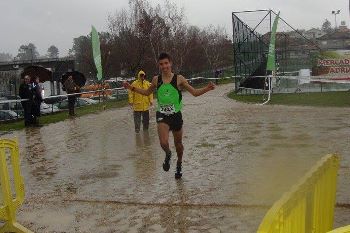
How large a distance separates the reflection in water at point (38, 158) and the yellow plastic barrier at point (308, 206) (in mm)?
5506

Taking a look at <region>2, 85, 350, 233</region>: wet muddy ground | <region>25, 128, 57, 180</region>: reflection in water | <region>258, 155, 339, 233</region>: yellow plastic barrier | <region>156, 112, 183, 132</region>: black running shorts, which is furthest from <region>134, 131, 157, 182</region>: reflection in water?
<region>258, 155, 339, 233</region>: yellow plastic barrier

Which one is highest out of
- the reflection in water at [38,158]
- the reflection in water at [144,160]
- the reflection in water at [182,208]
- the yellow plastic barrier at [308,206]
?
the yellow plastic barrier at [308,206]

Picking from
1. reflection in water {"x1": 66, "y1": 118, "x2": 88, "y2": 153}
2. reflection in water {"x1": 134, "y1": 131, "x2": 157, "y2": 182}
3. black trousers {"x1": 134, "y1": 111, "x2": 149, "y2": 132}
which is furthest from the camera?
black trousers {"x1": 134, "y1": 111, "x2": 149, "y2": 132}

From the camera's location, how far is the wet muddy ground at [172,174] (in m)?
5.85

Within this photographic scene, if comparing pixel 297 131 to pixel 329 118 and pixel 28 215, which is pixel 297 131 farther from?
pixel 28 215

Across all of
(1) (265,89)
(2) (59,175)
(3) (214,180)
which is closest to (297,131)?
(3) (214,180)

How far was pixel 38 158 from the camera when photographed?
34.9 feet

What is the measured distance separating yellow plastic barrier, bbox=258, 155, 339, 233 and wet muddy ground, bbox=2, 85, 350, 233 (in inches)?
46.0

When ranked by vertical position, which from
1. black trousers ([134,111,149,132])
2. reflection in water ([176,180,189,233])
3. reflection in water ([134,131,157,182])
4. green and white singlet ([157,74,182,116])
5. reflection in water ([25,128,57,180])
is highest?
green and white singlet ([157,74,182,116])

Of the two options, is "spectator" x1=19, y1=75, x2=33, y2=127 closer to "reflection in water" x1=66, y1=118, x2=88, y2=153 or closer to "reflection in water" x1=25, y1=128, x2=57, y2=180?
"reflection in water" x1=66, y1=118, x2=88, y2=153

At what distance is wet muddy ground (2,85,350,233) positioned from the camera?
5.85 m

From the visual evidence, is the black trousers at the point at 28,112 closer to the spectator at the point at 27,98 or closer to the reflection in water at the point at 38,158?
the spectator at the point at 27,98

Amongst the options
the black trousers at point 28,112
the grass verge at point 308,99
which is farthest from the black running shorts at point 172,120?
the grass verge at point 308,99

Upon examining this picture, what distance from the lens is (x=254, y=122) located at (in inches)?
591
